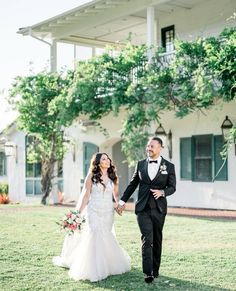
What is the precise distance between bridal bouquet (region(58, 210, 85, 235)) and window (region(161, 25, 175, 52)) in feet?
39.9

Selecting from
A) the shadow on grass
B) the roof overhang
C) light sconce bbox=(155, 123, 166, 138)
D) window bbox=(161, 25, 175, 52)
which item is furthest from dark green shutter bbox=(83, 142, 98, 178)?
the shadow on grass

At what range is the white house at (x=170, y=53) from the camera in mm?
16469

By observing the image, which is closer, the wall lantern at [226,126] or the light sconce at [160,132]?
the wall lantern at [226,126]

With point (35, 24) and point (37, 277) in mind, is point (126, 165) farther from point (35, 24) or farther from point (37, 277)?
point (37, 277)

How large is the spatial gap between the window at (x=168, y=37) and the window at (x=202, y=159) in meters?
3.36

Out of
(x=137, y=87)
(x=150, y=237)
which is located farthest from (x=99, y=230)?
(x=137, y=87)

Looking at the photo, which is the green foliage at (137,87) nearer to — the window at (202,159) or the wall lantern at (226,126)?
the wall lantern at (226,126)

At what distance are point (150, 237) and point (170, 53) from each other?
30.7 feet

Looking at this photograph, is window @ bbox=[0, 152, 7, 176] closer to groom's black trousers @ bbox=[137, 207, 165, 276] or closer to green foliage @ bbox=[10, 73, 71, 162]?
green foliage @ bbox=[10, 73, 71, 162]

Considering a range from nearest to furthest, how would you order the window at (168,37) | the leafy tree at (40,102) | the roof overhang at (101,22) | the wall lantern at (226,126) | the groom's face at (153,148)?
the groom's face at (153,148), the wall lantern at (226,126), the roof overhang at (101,22), the leafy tree at (40,102), the window at (168,37)

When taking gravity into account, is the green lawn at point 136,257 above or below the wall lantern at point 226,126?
below

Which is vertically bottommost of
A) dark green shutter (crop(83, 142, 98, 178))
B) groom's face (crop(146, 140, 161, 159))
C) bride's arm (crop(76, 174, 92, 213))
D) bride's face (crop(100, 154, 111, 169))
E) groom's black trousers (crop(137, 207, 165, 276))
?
groom's black trousers (crop(137, 207, 165, 276))

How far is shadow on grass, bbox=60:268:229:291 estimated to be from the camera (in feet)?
21.4

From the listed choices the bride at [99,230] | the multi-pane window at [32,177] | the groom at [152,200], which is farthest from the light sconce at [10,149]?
the groom at [152,200]
